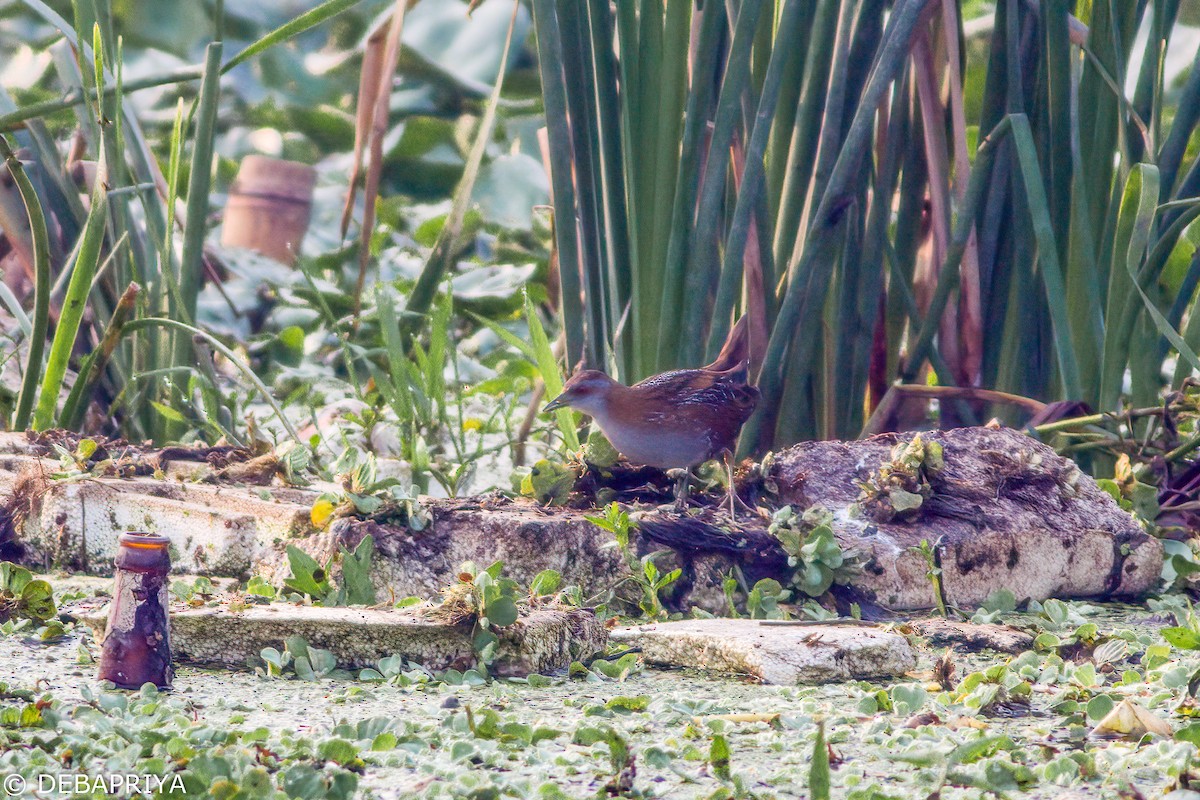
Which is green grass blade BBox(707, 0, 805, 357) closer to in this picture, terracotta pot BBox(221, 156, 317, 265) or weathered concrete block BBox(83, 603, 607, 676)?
weathered concrete block BBox(83, 603, 607, 676)

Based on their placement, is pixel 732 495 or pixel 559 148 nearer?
pixel 732 495

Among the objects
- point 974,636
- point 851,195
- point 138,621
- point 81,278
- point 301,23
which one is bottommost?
point 974,636

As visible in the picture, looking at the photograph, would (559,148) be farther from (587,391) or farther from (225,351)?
(225,351)

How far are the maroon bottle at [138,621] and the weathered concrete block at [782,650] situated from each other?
683 mm

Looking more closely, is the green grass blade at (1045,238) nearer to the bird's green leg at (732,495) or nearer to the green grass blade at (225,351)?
the bird's green leg at (732,495)

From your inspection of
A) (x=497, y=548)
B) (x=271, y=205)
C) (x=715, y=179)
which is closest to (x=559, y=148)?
(x=715, y=179)

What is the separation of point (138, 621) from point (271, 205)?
15.3 ft

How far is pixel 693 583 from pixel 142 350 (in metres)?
1.68

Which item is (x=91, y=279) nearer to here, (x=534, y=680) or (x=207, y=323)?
(x=534, y=680)

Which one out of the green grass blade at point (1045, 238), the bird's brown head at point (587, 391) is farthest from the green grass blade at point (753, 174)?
the green grass blade at point (1045, 238)

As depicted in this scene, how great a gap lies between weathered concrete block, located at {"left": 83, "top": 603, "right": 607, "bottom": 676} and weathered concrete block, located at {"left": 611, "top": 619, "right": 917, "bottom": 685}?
0.14 metres

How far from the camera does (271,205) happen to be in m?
6.12

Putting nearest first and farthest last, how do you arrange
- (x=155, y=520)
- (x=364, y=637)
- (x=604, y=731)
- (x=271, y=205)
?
(x=604, y=731) → (x=364, y=637) → (x=155, y=520) → (x=271, y=205)

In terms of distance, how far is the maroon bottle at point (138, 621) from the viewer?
169 cm
